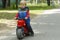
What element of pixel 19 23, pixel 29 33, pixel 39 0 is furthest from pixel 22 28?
pixel 39 0

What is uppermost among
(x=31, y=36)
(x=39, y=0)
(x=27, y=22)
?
(x=27, y=22)

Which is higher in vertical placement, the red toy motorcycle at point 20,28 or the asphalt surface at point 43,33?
the red toy motorcycle at point 20,28

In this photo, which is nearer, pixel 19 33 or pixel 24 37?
pixel 19 33

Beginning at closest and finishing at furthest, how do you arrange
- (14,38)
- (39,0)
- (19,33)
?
(19,33)
(14,38)
(39,0)

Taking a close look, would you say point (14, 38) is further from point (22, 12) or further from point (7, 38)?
point (22, 12)

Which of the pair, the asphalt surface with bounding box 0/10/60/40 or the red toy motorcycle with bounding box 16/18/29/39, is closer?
the red toy motorcycle with bounding box 16/18/29/39

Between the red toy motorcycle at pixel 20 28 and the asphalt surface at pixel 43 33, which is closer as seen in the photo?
the red toy motorcycle at pixel 20 28

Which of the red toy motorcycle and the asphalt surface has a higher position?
the red toy motorcycle

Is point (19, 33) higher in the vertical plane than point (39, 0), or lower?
higher

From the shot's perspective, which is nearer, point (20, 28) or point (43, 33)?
point (20, 28)

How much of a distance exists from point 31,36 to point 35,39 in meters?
0.66

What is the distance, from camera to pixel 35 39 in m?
8.84

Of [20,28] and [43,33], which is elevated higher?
[20,28]

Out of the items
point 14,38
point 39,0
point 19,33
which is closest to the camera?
point 19,33
